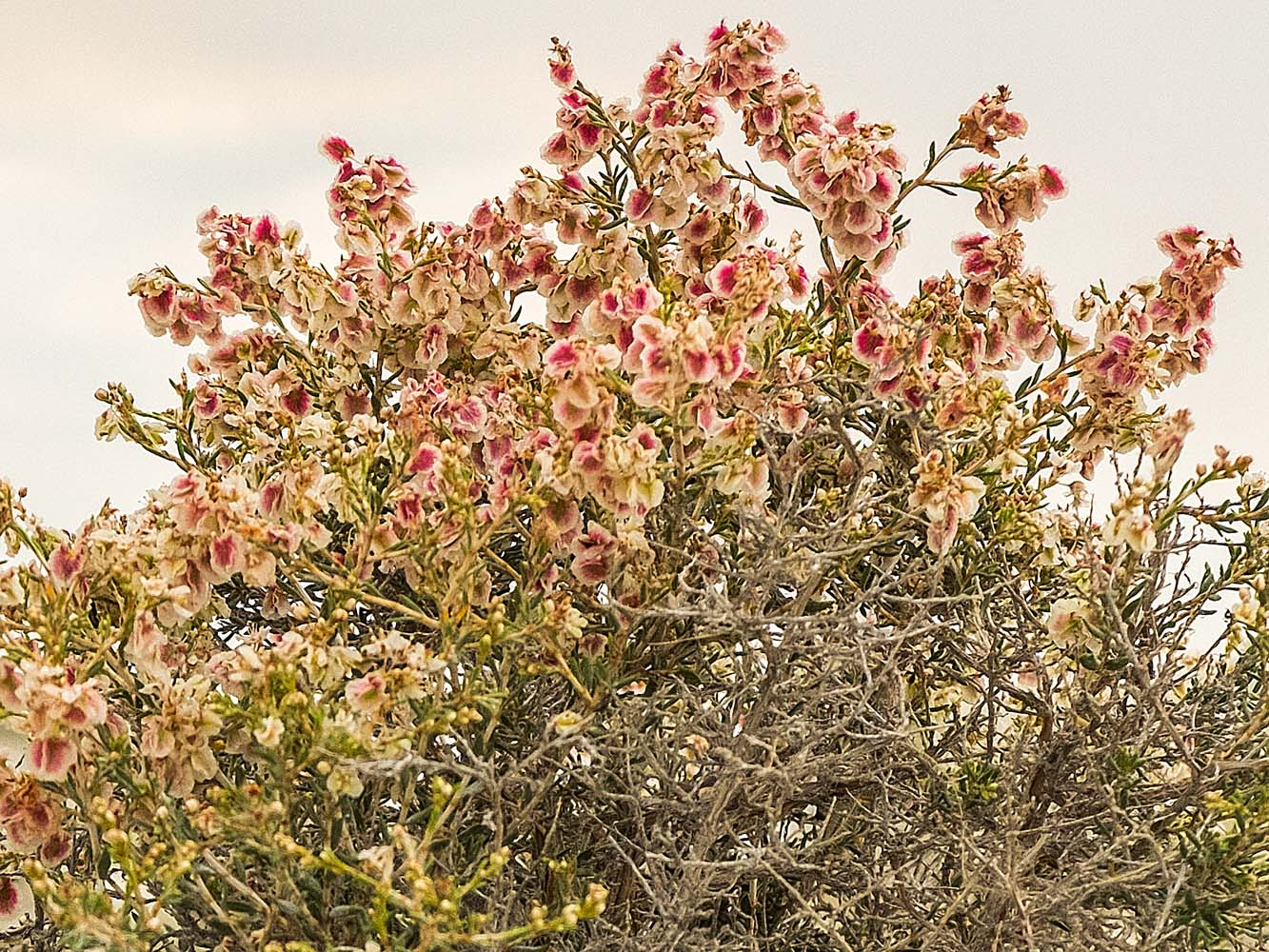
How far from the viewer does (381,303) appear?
4.48 feet

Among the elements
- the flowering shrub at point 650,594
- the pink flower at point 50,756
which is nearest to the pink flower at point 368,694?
the flowering shrub at point 650,594

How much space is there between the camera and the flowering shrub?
41.7 inches

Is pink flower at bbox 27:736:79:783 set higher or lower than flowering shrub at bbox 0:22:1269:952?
lower

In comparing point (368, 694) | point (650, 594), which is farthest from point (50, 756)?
point (650, 594)

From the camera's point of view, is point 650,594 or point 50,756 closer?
point 50,756

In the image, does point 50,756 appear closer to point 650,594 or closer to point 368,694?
point 368,694

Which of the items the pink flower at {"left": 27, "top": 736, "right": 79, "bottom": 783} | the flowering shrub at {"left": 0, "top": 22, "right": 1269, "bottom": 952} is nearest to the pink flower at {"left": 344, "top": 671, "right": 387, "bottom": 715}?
the flowering shrub at {"left": 0, "top": 22, "right": 1269, "bottom": 952}

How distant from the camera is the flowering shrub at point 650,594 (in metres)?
1.06

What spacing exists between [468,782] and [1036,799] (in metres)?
0.45

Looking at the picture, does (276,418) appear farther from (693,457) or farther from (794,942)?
(794,942)

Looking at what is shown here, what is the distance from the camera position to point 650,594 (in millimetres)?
1161

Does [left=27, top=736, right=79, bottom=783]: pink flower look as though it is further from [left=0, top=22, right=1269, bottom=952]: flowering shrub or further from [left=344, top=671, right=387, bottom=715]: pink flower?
[left=344, top=671, right=387, bottom=715]: pink flower

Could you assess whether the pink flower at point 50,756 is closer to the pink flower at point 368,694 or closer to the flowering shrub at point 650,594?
the flowering shrub at point 650,594

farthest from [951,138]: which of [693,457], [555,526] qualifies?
[555,526]
